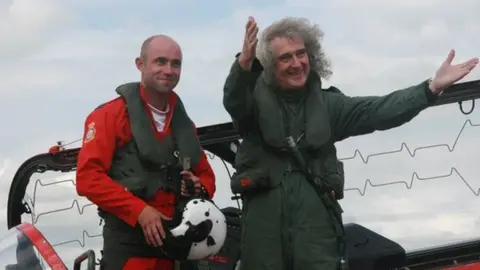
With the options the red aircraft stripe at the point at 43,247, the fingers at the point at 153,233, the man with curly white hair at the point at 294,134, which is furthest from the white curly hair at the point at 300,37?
the red aircraft stripe at the point at 43,247

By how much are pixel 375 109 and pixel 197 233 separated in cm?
93

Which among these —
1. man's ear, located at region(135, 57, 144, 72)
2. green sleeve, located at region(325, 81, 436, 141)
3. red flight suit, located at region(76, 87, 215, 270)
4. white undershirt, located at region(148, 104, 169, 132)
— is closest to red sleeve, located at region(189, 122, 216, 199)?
red flight suit, located at region(76, 87, 215, 270)

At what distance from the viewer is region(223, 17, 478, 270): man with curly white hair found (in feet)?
9.11

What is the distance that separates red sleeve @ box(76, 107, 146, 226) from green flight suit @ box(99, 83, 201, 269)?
77 millimetres

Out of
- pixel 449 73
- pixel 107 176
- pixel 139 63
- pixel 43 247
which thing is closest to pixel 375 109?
pixel 449 73

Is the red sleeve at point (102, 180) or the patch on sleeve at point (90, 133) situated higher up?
the patch on sleeve at point (90, 133)

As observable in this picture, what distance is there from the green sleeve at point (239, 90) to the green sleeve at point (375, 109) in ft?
1.29

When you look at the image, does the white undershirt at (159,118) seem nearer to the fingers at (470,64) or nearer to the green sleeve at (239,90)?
the green sleeve at (239,90)

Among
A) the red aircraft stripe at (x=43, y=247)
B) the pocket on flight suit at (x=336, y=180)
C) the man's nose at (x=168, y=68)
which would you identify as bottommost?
the red aircraft stripe at (x=43, y=247)

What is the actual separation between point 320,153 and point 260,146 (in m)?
0.26

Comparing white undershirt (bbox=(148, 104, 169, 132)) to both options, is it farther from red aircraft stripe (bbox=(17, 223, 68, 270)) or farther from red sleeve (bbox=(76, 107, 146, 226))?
red aircraft stripe (bbox=(17, 223, 68, 270))

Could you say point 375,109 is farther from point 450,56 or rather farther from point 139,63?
point 139,63

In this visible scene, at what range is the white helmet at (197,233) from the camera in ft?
8.98

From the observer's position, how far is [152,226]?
8.93 ft
